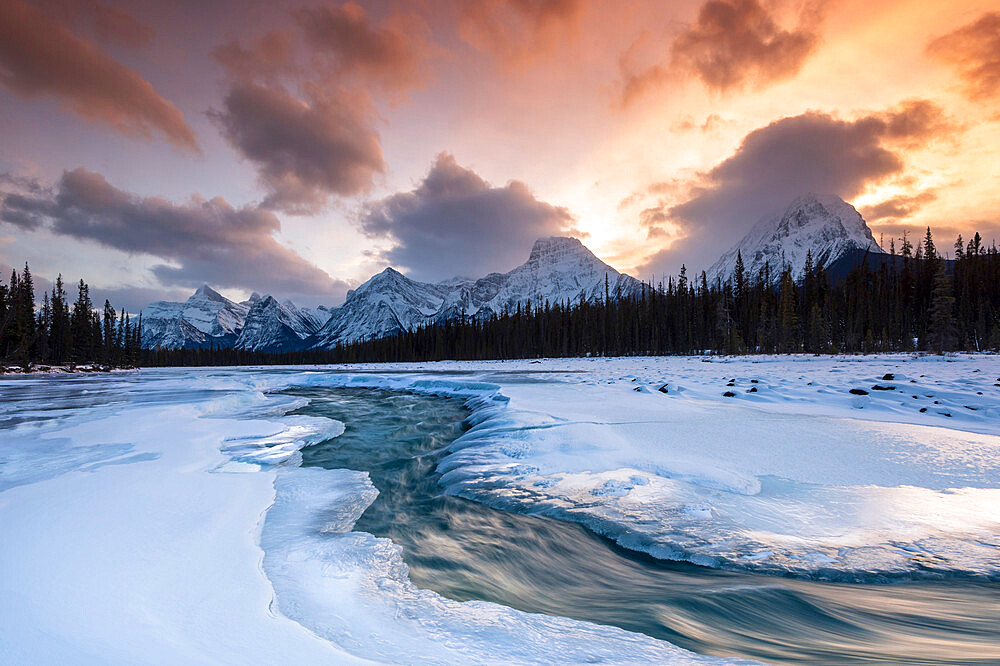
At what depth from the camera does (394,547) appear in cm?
442

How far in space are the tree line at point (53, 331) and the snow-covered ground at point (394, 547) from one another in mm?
71925

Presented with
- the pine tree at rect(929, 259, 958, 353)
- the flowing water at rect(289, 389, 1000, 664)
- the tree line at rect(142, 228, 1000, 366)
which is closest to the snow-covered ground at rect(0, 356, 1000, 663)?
the flowing water at rect(289, 389, 1000, 664)

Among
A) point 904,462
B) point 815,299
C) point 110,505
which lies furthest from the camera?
point 815,299

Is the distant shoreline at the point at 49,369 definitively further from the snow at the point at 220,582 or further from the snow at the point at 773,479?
the snow at the point at 773,479

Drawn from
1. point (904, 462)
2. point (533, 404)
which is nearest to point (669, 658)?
point (904, 462)

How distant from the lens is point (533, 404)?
12.9m

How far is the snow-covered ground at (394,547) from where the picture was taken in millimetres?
2521

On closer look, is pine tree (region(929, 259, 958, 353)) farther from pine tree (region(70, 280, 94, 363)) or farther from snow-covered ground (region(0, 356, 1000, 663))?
pine tree (region(70, 280, 94, 363))

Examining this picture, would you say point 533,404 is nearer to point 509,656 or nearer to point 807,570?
point 807,570

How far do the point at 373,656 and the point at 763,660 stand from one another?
2337mm

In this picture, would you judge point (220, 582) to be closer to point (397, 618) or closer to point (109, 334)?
point (397, 618)

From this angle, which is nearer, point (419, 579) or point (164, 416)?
point (419, 579)

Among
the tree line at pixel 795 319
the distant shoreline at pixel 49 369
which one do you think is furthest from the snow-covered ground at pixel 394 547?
the distant shoreline at pixel 49 369

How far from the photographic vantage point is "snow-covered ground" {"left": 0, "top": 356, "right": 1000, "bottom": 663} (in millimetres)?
2521
